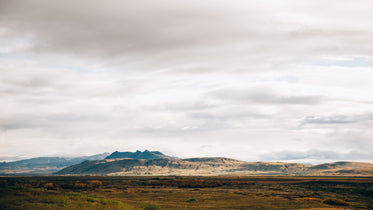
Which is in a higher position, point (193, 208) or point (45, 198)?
point (45, 198)

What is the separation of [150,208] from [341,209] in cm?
2944

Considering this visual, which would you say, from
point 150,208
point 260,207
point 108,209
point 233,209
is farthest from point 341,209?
point 108,209

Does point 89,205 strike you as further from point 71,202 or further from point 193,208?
point 193,208

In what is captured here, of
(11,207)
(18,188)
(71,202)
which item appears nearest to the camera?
(11,207)

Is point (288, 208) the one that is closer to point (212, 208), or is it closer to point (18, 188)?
point (212, 208)

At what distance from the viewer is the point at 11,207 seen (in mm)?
31219

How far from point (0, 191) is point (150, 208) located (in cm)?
→ 1936

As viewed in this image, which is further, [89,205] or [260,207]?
[260,207]

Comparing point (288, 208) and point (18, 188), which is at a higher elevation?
point (18, 188)

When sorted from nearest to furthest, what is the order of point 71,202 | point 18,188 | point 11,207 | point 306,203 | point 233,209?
point 11,207, point 71,202, point 18,188, point 233,209, point 306,203

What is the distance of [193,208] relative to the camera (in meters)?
48.2

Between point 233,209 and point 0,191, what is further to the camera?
point 233,209

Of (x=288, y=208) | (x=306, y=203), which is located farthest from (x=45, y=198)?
(x=306, y=203)

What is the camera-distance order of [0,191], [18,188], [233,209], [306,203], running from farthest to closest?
1. [306,203]
2. [233,209]
3. [18,188]
4. [0,191]
